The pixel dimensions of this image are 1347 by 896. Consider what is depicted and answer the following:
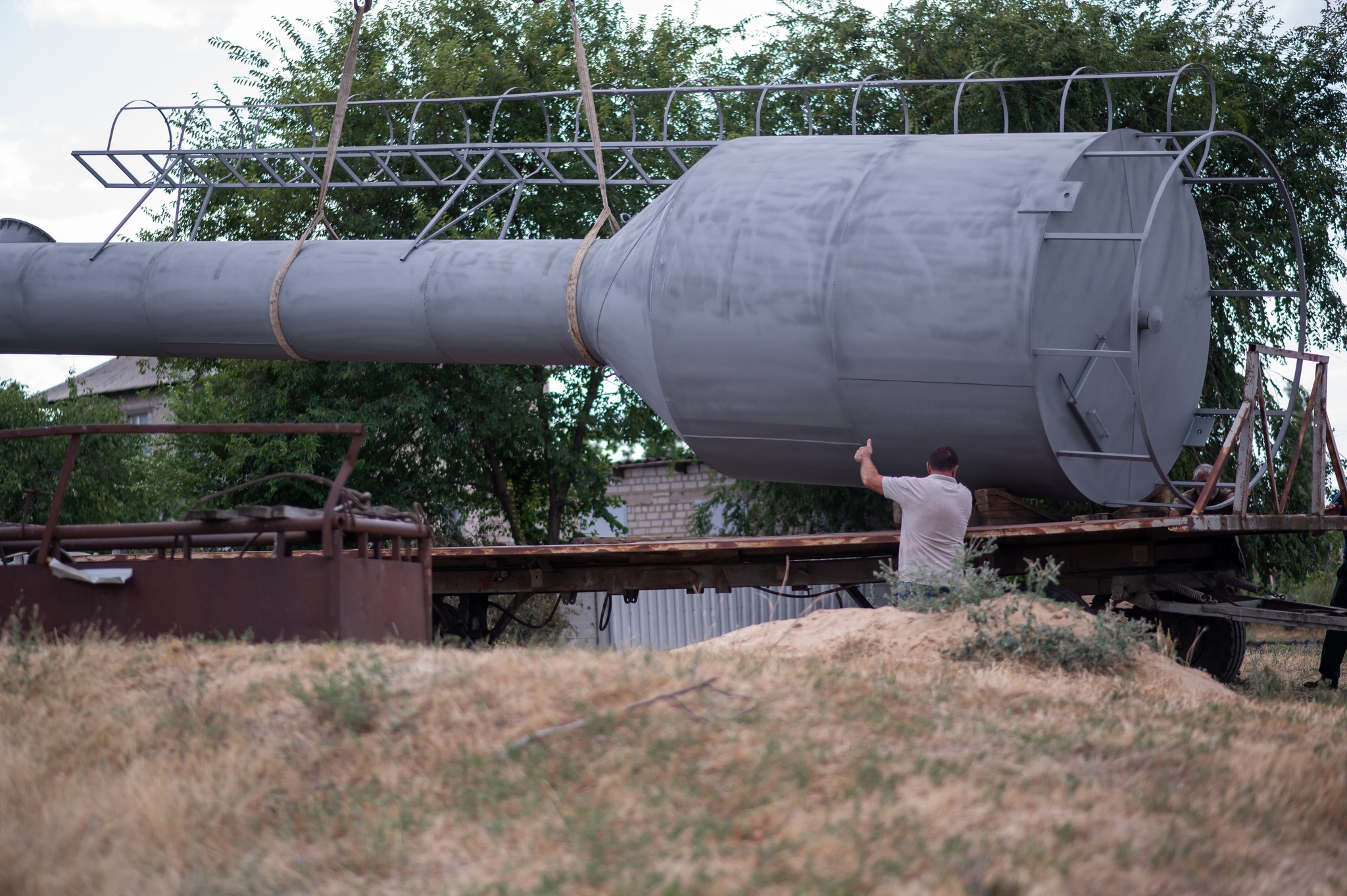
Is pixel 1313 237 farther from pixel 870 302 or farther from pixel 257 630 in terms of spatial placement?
pixel 257 630

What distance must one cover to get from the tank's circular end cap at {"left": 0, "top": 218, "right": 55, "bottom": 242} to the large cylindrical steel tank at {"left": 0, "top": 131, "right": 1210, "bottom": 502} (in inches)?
66.3

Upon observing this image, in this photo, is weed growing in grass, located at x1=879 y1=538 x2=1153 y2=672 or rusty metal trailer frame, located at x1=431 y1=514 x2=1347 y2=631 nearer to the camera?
weed growing in grass, located at x1=879 y1=538 x2=1153 y2=672

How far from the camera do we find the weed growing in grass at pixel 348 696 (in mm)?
4965

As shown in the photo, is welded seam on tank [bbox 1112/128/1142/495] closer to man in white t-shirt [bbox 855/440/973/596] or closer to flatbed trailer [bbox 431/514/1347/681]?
flatbed trailer [bbox 431/514/1347/681]

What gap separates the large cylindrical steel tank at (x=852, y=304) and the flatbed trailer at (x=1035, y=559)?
465 millimetres

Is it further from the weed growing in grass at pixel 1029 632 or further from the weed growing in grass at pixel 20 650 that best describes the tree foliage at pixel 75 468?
the weed growing in grass at pixel 1029 632

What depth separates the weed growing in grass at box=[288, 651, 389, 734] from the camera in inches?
195

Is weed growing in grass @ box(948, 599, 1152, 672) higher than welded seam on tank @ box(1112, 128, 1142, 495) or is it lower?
lower

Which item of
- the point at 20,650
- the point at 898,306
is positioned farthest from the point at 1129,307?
the point at 20,650

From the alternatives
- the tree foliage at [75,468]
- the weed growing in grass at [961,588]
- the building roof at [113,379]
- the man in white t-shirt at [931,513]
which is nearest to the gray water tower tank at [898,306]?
the man in white t-shirt at [931,513]

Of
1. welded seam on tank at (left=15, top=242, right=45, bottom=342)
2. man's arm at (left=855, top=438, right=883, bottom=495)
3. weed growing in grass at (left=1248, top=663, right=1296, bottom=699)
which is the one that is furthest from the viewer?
welded seam on tank at (left=15, top=242, right=45, bottom=342)

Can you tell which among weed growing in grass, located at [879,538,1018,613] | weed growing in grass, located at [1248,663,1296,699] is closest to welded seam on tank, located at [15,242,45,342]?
weed growing in grass, located at [879,538,1018,613]

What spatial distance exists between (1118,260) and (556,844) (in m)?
6.59

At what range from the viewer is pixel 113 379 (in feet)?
146
